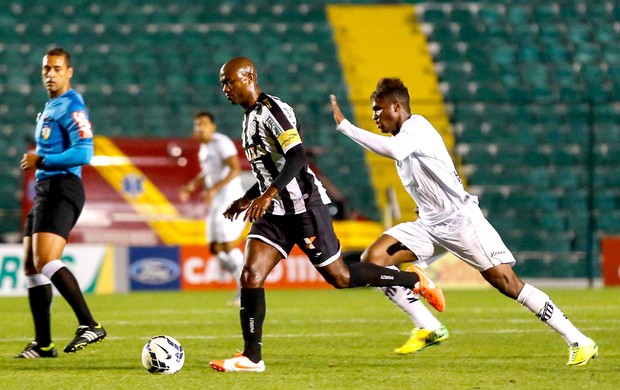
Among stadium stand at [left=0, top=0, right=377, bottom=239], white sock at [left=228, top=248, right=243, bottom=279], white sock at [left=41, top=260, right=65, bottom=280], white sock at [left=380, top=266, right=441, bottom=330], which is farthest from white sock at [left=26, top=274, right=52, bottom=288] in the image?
stadium stand at [left=0, top=0, right=377, bottom=239]

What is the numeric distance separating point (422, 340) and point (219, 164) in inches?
246

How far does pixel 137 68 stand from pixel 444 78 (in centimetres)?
593

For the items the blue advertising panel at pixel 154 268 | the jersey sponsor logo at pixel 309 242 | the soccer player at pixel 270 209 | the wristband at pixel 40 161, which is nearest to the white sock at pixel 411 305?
the soccer player at pixel 270 209

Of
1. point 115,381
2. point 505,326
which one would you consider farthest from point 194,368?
point 505,326

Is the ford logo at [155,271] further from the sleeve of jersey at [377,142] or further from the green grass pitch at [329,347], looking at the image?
the sleeve of jersey at [377,142]

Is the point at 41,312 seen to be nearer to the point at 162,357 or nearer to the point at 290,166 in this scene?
the point at 162,357

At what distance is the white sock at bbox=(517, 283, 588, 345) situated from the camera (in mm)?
7586

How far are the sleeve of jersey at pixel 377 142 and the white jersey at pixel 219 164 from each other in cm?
668

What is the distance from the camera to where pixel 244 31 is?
24.7 meters

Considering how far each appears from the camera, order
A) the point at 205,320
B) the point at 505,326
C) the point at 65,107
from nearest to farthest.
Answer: the point at 65,107
the point at 505,326
the point at 205,320

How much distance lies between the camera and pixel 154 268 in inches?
688

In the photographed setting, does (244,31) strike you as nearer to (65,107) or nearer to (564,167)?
(564,167)

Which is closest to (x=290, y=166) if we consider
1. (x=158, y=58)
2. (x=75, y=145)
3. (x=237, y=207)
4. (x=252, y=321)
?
(x=237, y=207)

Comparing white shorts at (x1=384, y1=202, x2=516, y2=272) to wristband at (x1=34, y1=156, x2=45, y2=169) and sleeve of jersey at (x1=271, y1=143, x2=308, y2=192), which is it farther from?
wristband at (x1=34, y1=156, x2=45, y2=169)
